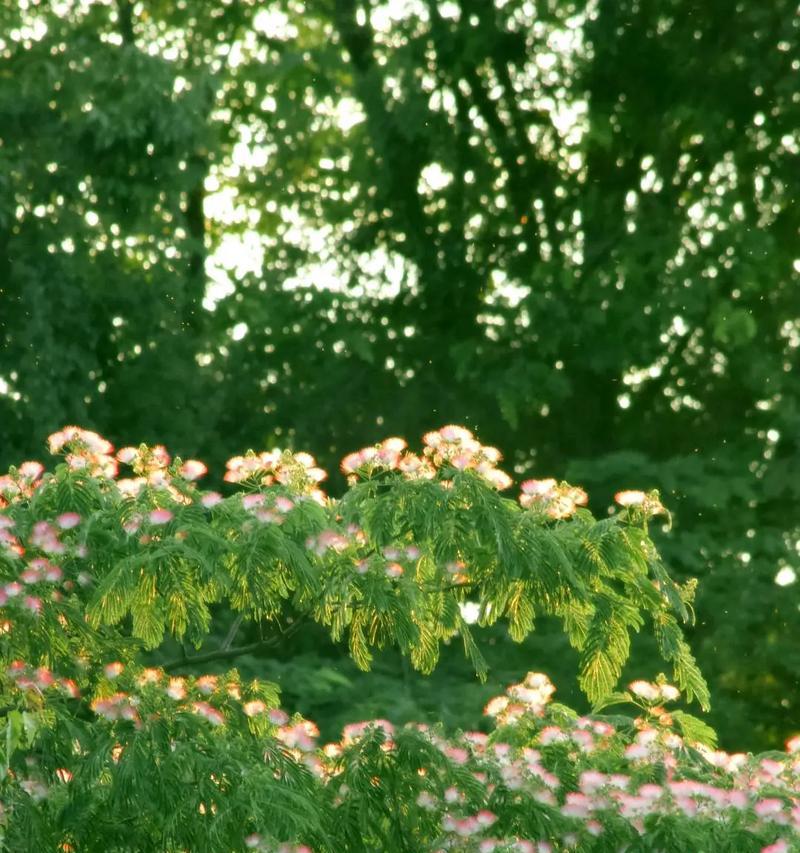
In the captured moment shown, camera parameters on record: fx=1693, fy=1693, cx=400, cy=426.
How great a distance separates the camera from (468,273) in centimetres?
1212

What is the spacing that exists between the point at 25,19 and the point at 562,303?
4.40 m

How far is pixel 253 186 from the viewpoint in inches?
541

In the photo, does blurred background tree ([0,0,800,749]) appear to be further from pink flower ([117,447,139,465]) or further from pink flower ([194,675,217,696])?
pink flower ([117,447,139,465])

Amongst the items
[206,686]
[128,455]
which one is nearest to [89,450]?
[128,455]

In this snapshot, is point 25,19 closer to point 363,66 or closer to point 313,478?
point 363,66

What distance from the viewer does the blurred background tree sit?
1064 cm

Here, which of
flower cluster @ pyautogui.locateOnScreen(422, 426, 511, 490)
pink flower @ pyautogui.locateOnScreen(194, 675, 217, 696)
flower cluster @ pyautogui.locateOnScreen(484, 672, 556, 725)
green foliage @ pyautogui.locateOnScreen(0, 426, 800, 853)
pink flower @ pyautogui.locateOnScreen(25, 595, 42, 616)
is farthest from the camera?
flower cluster @ pyautogui.locateOnScreen(484, 672, 556, 725)

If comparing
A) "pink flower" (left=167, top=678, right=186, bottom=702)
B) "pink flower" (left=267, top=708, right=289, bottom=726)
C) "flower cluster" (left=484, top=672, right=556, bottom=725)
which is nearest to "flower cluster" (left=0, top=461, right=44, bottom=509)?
"pink flower" (left=167, top=678, right=186, bottom=702)

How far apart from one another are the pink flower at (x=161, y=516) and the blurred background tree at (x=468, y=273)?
5.31 meters

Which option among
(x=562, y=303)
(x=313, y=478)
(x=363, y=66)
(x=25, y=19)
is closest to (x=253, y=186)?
(x=363, y=66)

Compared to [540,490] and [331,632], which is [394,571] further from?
[540,490]

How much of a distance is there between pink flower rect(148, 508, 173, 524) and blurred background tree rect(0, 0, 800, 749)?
17.4 ft

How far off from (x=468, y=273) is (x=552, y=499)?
7.08 meters

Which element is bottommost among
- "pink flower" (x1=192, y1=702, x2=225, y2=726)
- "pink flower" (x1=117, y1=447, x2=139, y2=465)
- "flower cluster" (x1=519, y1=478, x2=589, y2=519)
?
"pink flower" (x1=192, y1=702, x2=225, y2=726)
